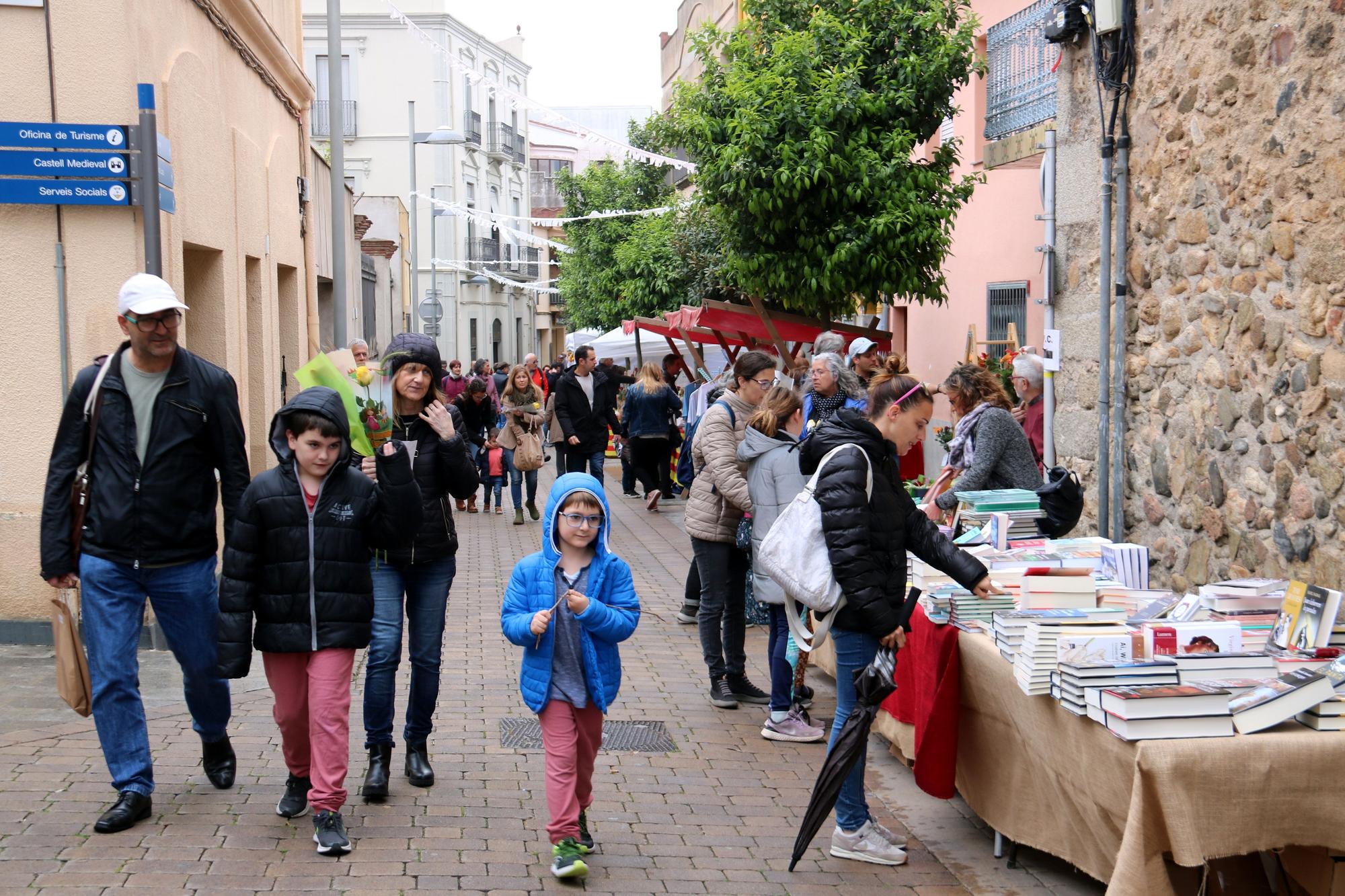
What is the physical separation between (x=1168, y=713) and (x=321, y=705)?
116 inches

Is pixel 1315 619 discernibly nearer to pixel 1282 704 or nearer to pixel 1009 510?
pixel 1282 704

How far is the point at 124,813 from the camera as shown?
16.6 ft

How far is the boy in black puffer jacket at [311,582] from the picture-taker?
490cm

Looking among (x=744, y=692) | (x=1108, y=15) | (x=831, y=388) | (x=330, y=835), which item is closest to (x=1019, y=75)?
(x=1108, y=15)

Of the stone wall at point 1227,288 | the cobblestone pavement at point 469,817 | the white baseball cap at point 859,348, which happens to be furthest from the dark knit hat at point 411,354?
the white baseball cap at point 859,348

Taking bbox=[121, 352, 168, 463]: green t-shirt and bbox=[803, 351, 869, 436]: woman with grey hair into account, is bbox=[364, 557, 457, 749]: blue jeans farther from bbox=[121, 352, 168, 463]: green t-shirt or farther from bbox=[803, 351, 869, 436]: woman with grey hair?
bbox=[803, 351, 869, 436]: woman with grey hair

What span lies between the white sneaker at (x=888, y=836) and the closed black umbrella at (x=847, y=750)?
0.94 feet

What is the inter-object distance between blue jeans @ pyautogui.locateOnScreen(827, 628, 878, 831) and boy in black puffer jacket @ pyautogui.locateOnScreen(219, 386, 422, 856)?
1.82m

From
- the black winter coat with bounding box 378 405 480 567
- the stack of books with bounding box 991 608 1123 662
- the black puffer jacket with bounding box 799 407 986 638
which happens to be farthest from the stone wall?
the black winter coat with bounding box 378 405 480 567

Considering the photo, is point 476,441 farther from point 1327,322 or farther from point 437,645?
point 1327,322

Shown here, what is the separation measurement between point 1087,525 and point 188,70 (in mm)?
7157

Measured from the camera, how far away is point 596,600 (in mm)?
4789

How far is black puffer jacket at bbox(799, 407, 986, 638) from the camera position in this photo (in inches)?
192

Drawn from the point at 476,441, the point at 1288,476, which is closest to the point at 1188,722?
the point at 1288,476
